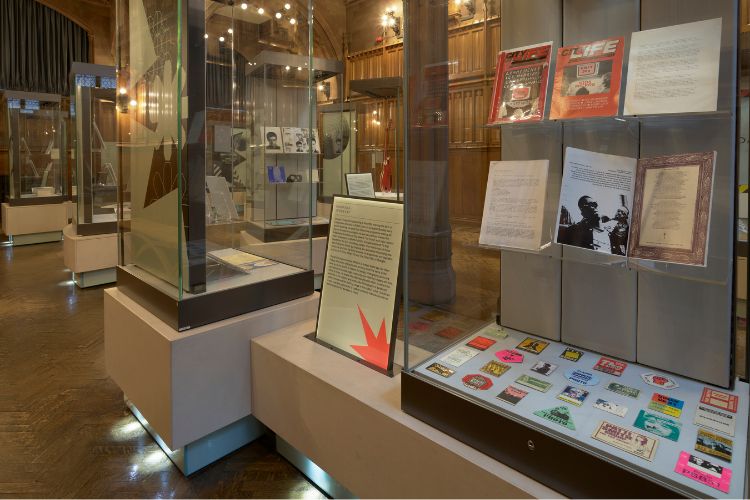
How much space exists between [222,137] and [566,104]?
64.5 inches

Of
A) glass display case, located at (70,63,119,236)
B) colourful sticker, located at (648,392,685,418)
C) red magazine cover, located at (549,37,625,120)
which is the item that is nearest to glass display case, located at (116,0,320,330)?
red magazine cover, located at (549,37,625,120)

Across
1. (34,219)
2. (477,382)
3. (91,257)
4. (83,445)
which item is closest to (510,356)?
(477,382)

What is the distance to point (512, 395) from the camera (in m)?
1.27

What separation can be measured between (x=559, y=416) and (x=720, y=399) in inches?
17.6

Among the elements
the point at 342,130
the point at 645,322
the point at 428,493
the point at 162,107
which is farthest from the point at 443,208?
the point at 342,130

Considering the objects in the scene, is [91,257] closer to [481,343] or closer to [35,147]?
[35,147]

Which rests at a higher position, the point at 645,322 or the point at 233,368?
the point at 645,322

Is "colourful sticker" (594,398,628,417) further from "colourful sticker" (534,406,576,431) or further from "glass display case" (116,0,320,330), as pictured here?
"glass display case" (116,0,320,330)

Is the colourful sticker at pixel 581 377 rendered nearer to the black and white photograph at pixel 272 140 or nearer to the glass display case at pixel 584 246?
the glass display case at pixel 584 246

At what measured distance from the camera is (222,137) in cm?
231

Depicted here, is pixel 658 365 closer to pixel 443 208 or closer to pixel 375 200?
pixel 443 208

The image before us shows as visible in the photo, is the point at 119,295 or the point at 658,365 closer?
the point at 658,365

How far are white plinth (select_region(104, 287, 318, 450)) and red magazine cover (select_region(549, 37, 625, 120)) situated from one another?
157 cm

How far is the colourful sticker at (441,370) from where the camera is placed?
4.65 ft
